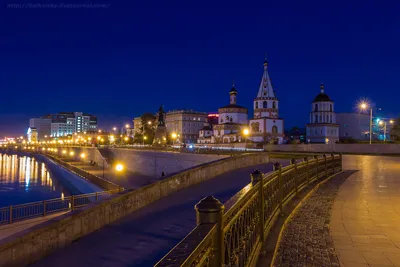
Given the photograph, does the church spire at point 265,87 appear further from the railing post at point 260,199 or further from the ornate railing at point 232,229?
the railing post at point 260,199

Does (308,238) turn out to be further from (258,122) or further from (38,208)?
(258,122)

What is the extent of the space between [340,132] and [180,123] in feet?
188

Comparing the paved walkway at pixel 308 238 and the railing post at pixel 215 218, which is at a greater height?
the railing post at pixel 215 218

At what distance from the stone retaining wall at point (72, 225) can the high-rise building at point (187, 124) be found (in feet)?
366

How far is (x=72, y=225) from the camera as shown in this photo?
8742 mm

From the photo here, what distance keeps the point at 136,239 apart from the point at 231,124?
91.0m

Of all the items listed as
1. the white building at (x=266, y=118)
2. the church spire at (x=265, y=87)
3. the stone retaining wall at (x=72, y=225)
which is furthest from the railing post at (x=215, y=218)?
the church spire at (x=265, y=87)

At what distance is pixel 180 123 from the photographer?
5005 inches

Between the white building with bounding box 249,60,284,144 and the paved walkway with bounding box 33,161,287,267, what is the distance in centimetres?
7391

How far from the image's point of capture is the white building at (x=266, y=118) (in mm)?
85875

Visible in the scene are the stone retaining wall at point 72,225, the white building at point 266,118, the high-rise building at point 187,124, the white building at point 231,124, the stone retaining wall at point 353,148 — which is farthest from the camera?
the high-rise building at point 187,124

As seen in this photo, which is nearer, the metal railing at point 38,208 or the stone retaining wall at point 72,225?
the stone retaining wall at point 72,225

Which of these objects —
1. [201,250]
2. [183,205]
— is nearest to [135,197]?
[183,205]

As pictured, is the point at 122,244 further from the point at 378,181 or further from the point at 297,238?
the point at 378,181
